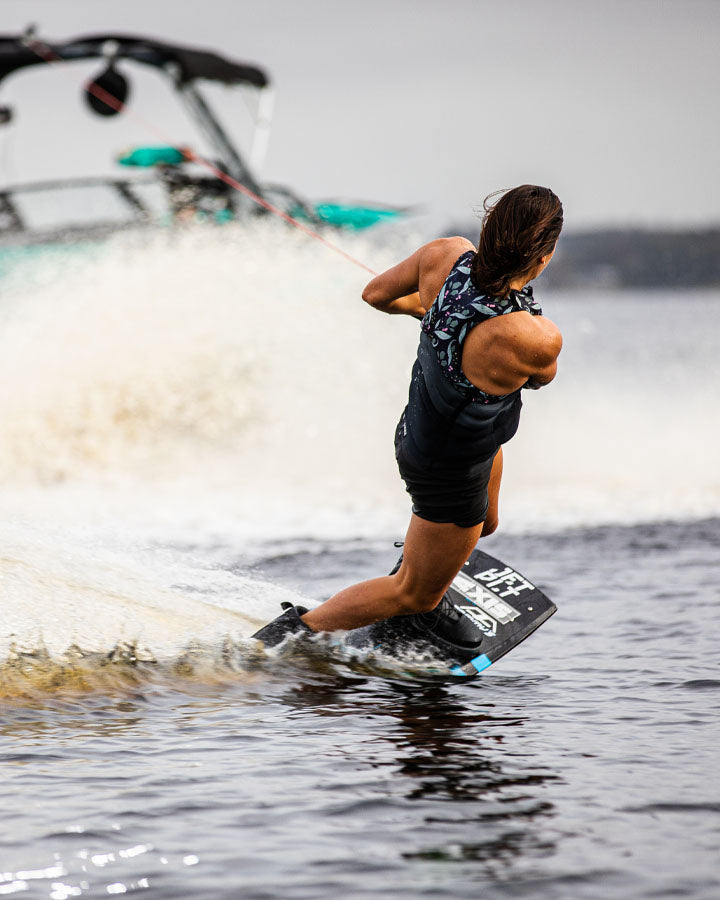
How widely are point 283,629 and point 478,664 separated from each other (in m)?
0.73

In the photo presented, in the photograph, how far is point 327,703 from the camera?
171 inches

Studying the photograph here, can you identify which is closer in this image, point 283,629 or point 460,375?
point 460,375

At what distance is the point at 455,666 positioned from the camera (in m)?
4.62

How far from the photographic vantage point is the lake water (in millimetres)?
3010

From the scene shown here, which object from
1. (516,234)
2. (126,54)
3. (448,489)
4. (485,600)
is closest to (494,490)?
(448,489)

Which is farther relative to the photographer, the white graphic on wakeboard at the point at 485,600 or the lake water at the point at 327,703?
the white graphic on wakeboard at the point at 485,600

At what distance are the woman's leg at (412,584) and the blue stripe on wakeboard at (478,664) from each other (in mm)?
320

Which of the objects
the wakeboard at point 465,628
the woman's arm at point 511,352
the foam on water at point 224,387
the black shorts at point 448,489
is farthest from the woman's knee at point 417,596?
the foam on water at point 224,387

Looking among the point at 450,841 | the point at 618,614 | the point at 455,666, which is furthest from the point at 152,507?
the point at 450,841

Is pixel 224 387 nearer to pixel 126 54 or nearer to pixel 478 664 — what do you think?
pixel 126 54

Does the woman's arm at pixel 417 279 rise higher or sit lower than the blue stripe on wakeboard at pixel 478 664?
higher

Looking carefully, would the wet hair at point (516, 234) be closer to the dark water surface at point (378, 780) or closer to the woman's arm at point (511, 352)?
the woman's arm at point (511, 352)

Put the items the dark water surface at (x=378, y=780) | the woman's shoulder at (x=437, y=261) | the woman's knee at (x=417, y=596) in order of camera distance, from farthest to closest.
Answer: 1. the woman's knee at (x=417, y=596)
2. the woman's shoulder at (x=437, y=261)
3. the dark water surface at (x=378, y=780)

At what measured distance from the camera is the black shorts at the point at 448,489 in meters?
4.07
